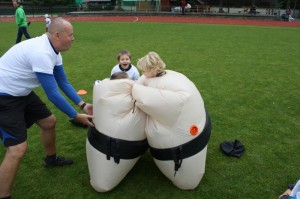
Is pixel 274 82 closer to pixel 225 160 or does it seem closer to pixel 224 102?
pixel 224 102

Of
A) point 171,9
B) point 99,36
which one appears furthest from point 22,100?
point 171,9

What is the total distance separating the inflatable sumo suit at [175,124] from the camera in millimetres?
3025

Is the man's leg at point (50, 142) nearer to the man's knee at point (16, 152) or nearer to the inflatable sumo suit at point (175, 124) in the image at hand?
the man's knee at point (16, 152)

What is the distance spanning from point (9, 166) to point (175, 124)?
1732 millimetres

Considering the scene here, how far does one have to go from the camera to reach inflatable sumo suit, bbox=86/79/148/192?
10.3 ft

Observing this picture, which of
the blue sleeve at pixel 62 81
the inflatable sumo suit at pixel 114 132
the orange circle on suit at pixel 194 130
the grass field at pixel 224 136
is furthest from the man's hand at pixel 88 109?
the orange circle on suit at pixel 194 130

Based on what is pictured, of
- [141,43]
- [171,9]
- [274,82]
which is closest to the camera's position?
[274,82]

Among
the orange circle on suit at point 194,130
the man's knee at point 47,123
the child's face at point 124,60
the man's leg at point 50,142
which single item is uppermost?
the child's face at point 124,60

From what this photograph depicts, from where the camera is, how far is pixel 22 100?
10.3 feet

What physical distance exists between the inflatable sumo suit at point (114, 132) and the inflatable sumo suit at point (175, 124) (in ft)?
0.40

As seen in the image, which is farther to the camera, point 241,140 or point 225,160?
point 241,140

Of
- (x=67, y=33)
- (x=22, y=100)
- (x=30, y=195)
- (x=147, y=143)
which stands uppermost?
(x=67, y=33)

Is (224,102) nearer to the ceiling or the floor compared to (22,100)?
nearer to the floor

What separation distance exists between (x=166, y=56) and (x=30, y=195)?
7.94 m
